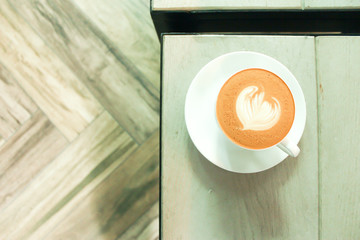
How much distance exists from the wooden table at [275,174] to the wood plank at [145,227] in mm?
444

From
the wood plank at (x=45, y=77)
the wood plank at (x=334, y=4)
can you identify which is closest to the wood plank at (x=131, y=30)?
the wood plank at (x=45, y=77)

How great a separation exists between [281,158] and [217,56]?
8.5 inches

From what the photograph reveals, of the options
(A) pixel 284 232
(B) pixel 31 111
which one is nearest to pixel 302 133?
(A) pixel 284 232

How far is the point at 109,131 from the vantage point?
38.3 inches

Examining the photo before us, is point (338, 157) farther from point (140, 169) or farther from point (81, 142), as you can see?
point (81, 142)

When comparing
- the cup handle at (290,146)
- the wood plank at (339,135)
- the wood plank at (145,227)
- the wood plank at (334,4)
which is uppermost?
the wood plank at (334,4)

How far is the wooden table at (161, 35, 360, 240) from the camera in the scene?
0.51m

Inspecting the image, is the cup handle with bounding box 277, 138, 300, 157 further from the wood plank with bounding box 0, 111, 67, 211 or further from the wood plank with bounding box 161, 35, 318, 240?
the wood plank with bounding box 0, 111, 67, 211

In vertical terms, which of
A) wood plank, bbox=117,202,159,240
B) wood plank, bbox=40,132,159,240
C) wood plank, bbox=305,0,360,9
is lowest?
wood plank, bbox=117,202,159,240

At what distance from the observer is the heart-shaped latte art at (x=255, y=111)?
0.42m

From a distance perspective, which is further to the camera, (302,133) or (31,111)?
(31,111)

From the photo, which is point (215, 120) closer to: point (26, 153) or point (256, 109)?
point (256, 109)

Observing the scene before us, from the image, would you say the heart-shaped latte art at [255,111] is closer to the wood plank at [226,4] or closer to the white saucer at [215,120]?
the white saucer at [215,120]

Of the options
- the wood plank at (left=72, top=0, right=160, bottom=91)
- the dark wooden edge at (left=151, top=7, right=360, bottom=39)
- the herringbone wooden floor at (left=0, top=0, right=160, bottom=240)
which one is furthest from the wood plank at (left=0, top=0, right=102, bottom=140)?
the dark wooden edge at (left=151, top=7, right=360, bottom=39)
